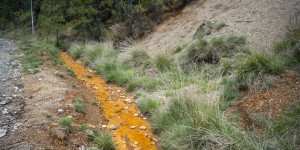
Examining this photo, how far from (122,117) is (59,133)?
171cm

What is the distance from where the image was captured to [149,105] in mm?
5742

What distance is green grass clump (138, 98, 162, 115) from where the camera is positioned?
561cm

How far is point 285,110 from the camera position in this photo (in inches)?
153

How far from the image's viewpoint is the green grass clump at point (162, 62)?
7.63 m

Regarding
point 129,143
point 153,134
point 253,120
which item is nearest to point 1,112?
point 129,143

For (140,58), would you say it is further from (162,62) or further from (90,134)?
(90,134)

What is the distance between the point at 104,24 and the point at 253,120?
12822 millimetres

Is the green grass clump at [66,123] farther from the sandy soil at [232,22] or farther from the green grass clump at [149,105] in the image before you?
the sandy soil at [232,22]

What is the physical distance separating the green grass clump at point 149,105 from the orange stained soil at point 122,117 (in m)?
0.16

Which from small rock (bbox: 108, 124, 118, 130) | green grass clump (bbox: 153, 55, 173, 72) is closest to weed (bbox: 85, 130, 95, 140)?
small rock (bbox: 108, 124, 118, 130)

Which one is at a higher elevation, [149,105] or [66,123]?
[66,123]

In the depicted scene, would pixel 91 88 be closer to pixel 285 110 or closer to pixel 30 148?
pixel 30 148

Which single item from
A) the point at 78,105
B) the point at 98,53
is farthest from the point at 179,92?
the point at 98,53

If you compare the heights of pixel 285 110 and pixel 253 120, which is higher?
pixel 285 110
